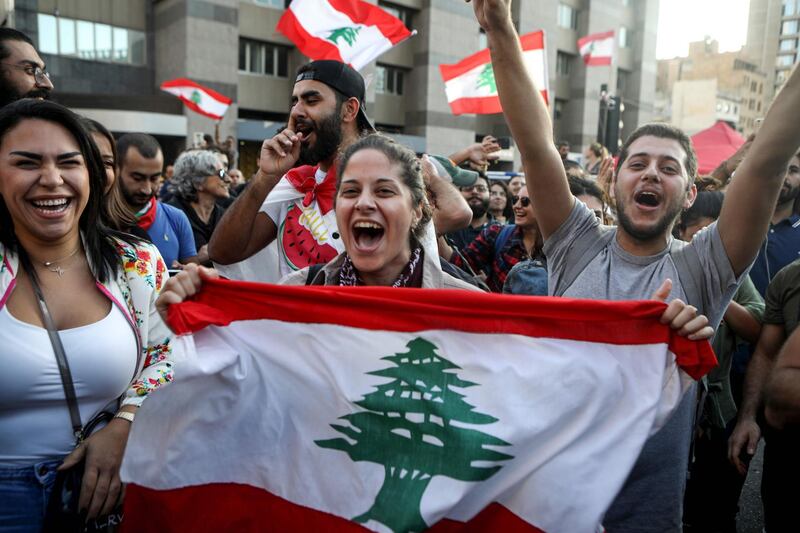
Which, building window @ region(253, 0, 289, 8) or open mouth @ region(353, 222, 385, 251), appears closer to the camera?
open mouth @ region(353, 222, 385, 251)

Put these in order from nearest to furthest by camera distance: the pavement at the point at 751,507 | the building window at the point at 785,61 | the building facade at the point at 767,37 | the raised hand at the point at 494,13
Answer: the raised hand at the point at 494,13 → the pavement at the point at 751,507 → the building facade at the point at 767,37 → the building window at the point at 785,61

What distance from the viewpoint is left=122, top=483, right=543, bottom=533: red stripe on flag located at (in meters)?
1.88

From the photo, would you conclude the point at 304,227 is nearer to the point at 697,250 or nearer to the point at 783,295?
the point at 697,250

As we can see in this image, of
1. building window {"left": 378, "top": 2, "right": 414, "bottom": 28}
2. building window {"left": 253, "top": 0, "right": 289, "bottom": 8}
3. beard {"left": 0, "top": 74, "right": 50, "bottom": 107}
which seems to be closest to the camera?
beard {"left": 0, "top": 74, "right": 50, "bottom": 107}

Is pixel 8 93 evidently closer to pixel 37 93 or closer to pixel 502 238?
pixel 37 93

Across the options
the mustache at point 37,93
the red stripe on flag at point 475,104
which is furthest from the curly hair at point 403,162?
the red stripe on flag at point 475,104

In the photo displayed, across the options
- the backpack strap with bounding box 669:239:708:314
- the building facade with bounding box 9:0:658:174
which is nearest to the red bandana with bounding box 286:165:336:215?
the backpack strap with bounding box 669:239:708:314

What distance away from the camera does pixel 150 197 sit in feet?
13.5

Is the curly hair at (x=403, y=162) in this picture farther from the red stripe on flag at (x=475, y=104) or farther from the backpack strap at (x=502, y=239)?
the red stripe on flag at (x=475, y=104)

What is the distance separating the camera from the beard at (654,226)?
222 cm

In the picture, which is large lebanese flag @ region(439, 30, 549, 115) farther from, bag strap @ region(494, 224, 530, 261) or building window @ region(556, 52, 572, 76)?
building window @ region(556, 52, 572, 76)

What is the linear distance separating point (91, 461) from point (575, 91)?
37288mm

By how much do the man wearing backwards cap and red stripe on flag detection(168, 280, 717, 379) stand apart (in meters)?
0.83

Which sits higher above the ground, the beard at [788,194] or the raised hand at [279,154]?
the raised hand at [279,154]
